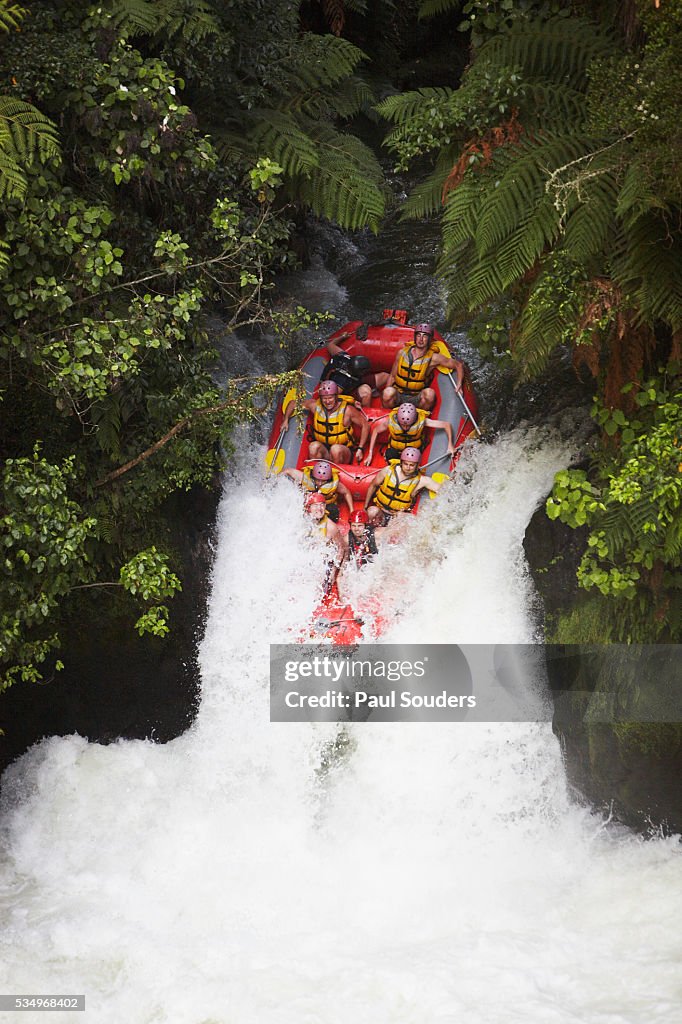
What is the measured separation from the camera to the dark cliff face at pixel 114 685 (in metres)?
6.48

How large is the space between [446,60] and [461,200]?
900cm

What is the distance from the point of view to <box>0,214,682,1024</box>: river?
494 cm

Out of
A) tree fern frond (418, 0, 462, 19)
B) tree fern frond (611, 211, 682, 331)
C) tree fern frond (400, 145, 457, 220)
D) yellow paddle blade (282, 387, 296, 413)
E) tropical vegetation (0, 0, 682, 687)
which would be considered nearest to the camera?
tree fern frond (611, 211, 682, 331)

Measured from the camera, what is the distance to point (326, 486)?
6.92 meters

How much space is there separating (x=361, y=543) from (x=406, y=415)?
107cm

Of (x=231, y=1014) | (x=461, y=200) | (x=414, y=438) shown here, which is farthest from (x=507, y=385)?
(x=231, y=1014)

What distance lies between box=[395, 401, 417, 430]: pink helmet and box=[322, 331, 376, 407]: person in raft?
664 millimetres

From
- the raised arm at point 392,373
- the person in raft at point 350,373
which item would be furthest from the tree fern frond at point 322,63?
the raised arm at point 392,373

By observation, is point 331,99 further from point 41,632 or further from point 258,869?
point 258,869

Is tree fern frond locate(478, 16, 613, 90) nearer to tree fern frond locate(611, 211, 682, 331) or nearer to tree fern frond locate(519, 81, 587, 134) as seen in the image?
tree fern frond locate(519, 81, 587, 134)

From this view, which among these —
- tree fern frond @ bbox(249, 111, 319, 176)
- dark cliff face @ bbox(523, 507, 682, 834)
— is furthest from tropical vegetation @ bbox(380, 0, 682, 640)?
tree fern frond @ bbox(249, 111, 319, 176)

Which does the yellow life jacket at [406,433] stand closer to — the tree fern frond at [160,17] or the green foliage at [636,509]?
the green foliage at [636,509]

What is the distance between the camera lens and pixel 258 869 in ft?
18.9

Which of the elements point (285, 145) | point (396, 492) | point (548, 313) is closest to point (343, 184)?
point (285, 145)
